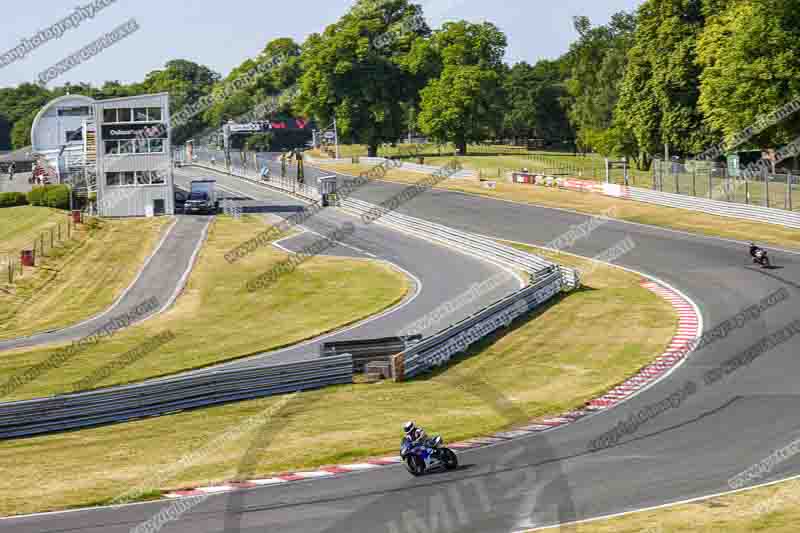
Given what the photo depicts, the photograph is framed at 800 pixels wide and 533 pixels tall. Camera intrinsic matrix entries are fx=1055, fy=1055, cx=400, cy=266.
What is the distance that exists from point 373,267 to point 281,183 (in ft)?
127

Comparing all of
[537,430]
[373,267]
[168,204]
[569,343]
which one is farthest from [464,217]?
[537,430]

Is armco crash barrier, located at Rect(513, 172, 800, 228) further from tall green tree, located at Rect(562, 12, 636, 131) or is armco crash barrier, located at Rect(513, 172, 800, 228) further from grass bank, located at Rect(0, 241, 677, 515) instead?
tall green tree, located at Rect(562, 12, 636, 131)

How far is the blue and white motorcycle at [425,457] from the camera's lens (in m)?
19.5

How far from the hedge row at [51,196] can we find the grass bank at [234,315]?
76.8 feet

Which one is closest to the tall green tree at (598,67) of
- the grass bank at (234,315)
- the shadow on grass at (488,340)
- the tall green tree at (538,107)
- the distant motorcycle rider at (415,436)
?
the tall green tree at (538,107)

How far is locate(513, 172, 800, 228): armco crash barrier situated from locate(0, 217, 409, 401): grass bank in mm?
20350

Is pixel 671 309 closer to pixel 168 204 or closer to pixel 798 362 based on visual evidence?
pixel 798 362

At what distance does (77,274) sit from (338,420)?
36.0m

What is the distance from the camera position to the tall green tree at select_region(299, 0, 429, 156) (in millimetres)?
117125

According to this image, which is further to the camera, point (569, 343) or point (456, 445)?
point (569, 343)

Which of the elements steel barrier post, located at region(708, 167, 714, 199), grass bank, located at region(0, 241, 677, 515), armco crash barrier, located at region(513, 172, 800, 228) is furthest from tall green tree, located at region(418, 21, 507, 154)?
grass bank, located at region(0, 241, 677, 515)

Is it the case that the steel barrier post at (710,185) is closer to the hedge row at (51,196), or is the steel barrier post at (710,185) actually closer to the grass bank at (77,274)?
the grass bank at (77,274)

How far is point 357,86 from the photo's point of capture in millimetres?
118125

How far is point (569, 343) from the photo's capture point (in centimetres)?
3350
